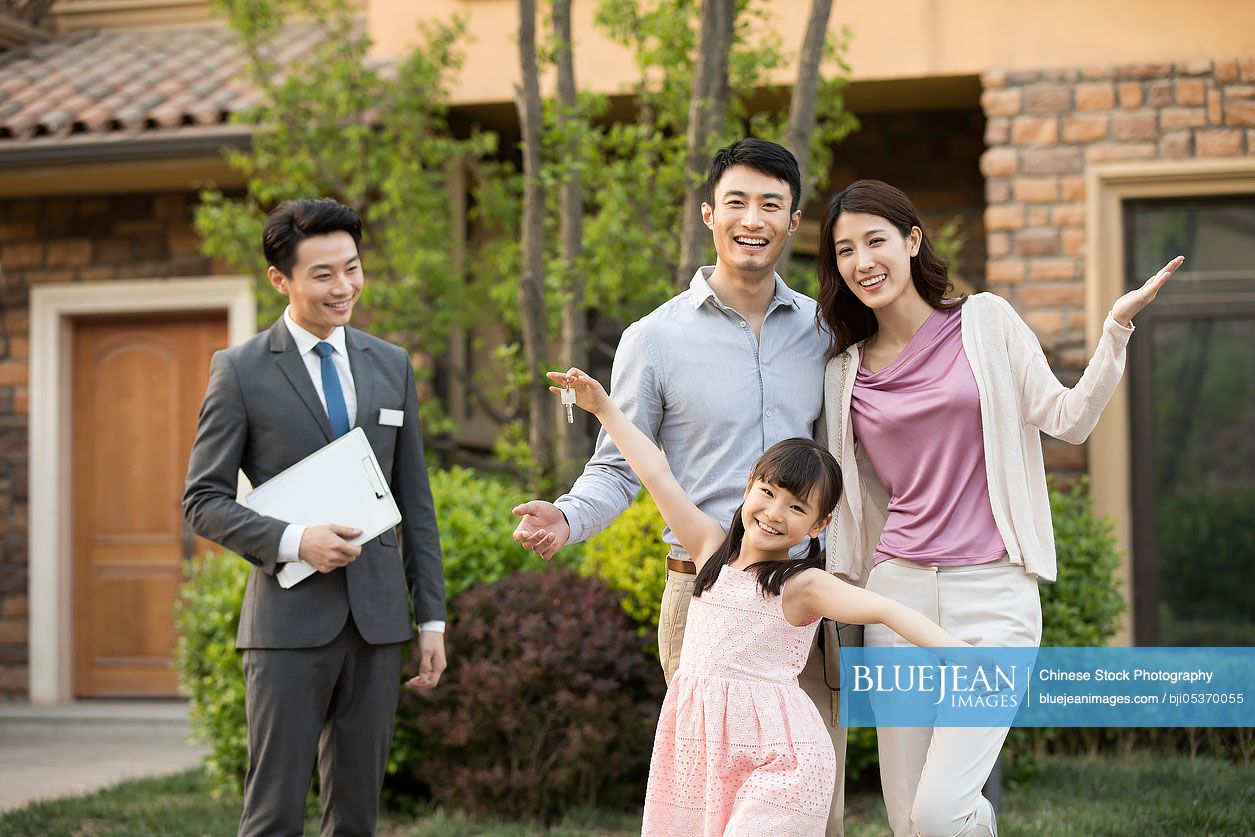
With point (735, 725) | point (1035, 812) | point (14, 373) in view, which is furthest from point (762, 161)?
point (14, 373)

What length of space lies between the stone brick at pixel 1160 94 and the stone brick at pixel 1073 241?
0.75m

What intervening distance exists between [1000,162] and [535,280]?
8.43 ft

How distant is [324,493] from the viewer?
351 centimetres

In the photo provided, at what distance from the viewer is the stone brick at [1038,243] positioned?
7129mm

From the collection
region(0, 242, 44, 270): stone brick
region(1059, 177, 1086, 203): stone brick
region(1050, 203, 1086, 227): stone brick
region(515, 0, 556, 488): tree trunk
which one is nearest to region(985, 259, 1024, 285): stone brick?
region(1050, 203, 1086, 227): stone brick

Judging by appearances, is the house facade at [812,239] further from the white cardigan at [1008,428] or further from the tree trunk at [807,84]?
the white cardigan at [1008,428]

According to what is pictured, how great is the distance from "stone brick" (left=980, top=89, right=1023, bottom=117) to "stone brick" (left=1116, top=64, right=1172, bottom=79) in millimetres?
522

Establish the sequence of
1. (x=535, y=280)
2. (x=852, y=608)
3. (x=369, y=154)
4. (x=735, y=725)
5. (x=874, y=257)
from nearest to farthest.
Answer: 1. (x=852, y=608)
2. (x=735, y=725)
3. (x=874, y=257)
4. (x=535, y=280)
5. (x=369, y=154)

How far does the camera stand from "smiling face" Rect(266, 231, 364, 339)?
3.60 meters

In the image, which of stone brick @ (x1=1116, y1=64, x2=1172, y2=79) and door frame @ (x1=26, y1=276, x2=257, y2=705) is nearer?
stone brick @ (x1=1116, y1=64, x2=1172, y2=79)

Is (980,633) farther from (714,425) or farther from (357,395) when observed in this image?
(357,395)

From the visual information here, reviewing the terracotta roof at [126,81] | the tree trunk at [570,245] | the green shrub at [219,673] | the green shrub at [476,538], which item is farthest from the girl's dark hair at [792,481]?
the terracotta roof at [126,81]

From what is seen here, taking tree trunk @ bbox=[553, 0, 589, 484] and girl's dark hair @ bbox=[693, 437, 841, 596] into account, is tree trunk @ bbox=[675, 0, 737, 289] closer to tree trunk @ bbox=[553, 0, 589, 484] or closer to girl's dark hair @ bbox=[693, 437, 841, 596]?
tree trunk @ bbox=[553, 0, 589, 484]

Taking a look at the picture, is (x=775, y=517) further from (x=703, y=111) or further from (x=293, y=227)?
(x=703, y=111)
